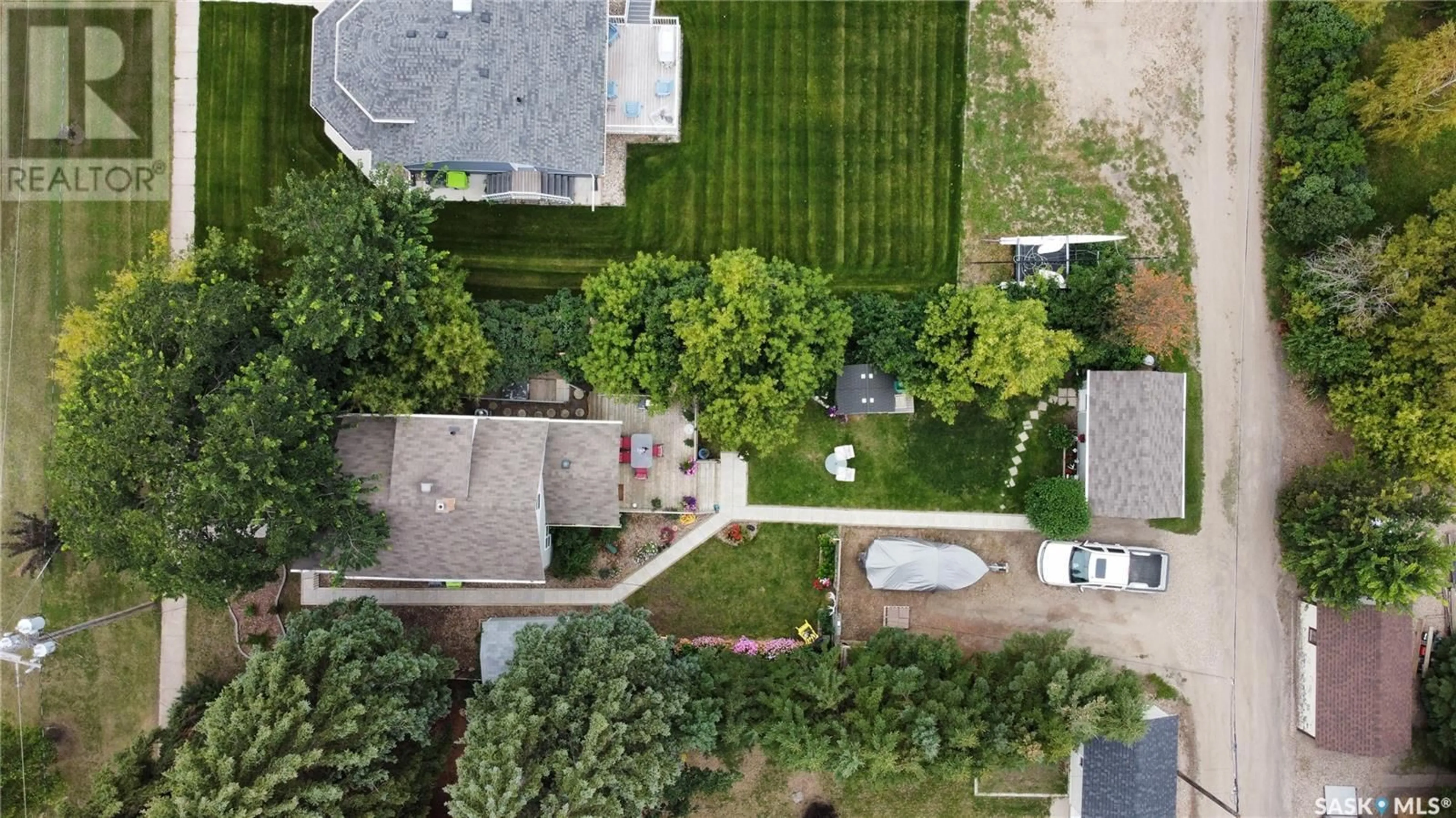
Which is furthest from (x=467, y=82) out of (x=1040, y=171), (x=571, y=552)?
(x=1040, y=171)

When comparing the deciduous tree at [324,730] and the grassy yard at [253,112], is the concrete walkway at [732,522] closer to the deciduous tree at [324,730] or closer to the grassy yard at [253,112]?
the deciduous tree at [324,730]

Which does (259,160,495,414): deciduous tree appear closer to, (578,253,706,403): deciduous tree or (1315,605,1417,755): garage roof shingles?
(578,253,706,403): deciduous tree

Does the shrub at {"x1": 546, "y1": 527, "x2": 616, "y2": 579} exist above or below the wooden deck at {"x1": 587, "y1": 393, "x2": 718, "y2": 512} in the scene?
below

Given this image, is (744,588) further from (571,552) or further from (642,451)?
(571,552)

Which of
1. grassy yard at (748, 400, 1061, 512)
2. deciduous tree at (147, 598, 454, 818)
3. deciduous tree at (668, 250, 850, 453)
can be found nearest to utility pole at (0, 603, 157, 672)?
deciduous tree at (147, 598, 454, 818)

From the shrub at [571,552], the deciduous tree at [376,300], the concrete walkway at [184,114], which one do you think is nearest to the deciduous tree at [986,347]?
the shrub at [571,552]

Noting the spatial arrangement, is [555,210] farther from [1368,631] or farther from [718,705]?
[1368,631]
